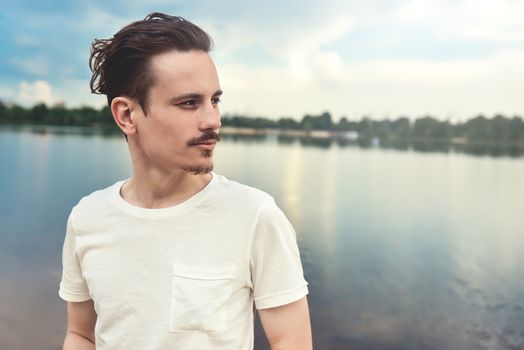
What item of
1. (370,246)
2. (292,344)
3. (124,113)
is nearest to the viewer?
(292,344)

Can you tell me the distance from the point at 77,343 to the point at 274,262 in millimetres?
795

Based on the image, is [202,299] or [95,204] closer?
[202,299]

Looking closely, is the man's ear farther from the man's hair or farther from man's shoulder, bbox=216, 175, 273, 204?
man's shoulder, bbox=216, 175, 273, 204

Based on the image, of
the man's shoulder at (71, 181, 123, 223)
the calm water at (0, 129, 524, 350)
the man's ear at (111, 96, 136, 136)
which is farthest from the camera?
the calm water at (0, 129, 524, 350)

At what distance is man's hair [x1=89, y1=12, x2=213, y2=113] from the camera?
1.34m

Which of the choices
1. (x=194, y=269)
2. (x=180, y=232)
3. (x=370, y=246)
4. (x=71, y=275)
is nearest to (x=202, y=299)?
(x=194, y=269)

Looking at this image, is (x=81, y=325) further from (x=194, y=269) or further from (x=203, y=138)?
(x=203, y=138)

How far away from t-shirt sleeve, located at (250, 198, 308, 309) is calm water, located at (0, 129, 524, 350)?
1034 centimetres

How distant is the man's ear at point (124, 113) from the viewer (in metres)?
1.40

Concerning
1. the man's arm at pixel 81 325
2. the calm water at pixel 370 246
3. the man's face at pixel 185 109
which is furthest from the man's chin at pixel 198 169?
the calm water at pixel 370 246

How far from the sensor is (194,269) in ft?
4.44

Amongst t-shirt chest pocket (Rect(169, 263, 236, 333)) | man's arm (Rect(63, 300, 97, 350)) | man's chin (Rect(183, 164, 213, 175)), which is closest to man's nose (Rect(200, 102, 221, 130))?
man's chin (Rect(183, 164, 213, 175))

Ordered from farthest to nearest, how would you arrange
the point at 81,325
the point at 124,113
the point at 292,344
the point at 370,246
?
the point at 370,246, the point at 81,325, the point at 124,113, the point at 292,344

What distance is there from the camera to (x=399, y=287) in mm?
20062
